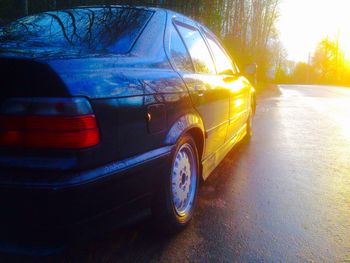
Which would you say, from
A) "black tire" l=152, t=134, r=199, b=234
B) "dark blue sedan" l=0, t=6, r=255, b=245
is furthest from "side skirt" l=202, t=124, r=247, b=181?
"black tire" l=152, t=134, r=199, b=234

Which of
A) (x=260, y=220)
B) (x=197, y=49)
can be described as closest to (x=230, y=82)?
(x=197, y=49)

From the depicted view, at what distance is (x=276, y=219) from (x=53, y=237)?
2063 millimetres

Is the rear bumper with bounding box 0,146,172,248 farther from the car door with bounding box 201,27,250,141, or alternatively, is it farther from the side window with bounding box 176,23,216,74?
the car door with bounding box 201,27,250,141

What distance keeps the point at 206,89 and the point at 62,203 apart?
185 centimetres

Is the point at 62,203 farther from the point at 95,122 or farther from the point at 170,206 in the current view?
the point at 170,206

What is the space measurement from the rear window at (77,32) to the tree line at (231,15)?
318 cm

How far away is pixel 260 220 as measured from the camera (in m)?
3.13

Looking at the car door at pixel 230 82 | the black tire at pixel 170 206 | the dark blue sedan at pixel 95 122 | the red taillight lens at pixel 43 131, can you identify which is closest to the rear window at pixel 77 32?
the dark blue sedan at pixel 95 122

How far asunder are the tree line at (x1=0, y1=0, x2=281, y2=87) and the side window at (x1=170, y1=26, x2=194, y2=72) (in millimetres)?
2892

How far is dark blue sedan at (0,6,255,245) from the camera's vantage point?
5.71 feet

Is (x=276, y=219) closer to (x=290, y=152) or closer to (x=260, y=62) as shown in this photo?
(x=290, y=152)

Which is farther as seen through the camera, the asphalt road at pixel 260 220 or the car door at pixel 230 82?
the car door at pixel 230 82

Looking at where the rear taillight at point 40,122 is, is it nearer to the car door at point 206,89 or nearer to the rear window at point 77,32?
the rear window at point 77,32

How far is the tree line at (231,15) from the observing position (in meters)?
7.63
